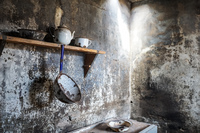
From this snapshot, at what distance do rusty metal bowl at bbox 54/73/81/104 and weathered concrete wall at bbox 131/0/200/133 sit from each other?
1543 millimetres

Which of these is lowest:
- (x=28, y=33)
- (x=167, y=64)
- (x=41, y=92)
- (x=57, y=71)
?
(x=41, y=92)

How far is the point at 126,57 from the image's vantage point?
2.92 m

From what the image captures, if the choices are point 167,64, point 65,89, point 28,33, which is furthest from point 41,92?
point 167,64

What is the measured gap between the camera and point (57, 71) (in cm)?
176

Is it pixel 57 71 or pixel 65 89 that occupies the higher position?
pixel 57 71

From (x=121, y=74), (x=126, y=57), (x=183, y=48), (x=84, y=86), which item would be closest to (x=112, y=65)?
(x=121, y=74)

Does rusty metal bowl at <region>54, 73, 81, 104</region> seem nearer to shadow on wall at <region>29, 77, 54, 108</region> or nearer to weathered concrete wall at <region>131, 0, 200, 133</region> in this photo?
shadow on wall at <region>29, 77, 54, 108</region>

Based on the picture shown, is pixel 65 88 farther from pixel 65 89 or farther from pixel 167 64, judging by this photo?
pixel 167 64

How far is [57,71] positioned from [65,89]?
0.24 metres

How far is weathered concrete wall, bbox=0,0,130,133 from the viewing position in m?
1.39

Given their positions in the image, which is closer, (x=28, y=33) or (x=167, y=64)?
(x=28, y=33)

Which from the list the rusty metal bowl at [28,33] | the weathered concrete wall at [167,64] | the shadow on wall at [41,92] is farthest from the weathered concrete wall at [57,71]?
the weathered concrete wall at [167,64]

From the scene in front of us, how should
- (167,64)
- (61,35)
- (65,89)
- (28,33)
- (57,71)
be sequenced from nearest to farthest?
(28,33) < (61,35) < (65,89) < (57,71) < (167,64)

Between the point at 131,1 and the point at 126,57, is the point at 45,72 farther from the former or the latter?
the point at 131,1
